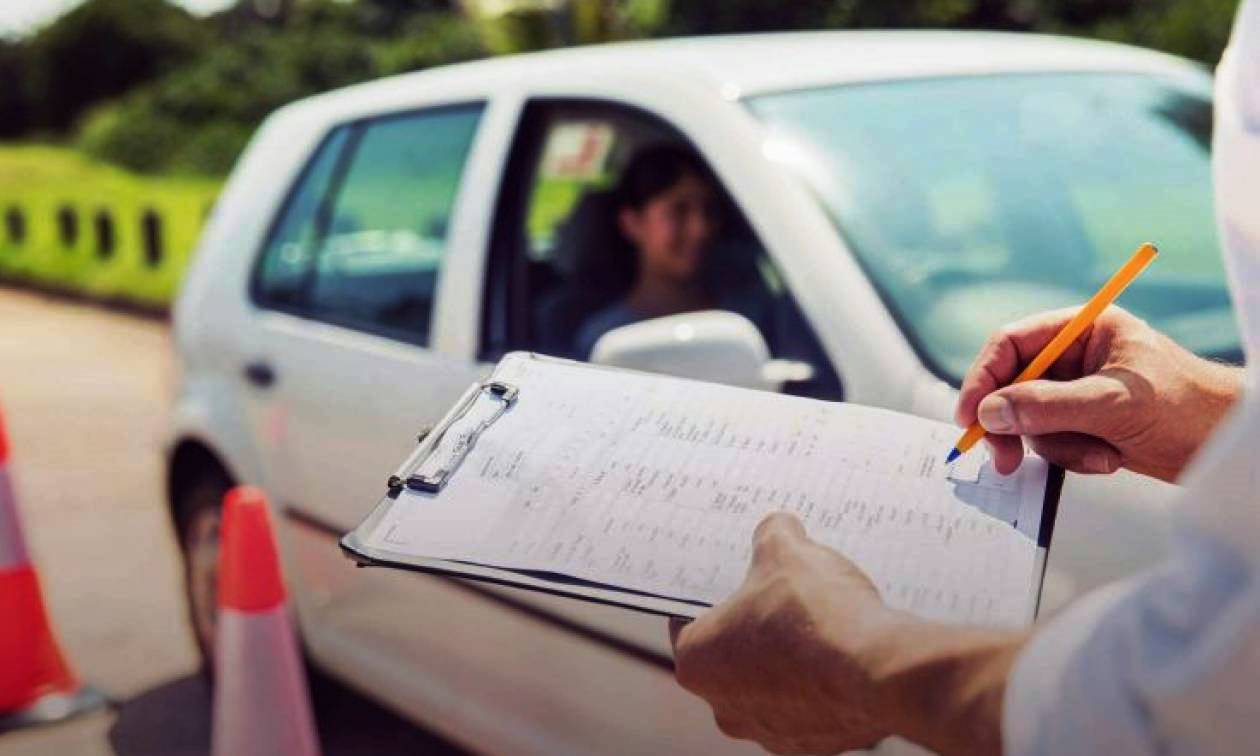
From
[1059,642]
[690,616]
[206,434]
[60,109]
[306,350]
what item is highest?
[1059,642]

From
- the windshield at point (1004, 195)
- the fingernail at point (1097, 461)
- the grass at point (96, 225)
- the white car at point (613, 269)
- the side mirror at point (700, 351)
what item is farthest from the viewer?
the grass at point (96, 225)

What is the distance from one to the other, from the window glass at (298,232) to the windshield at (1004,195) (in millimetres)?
1532

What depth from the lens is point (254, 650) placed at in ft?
10.7

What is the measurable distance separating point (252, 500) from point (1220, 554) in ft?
8.40

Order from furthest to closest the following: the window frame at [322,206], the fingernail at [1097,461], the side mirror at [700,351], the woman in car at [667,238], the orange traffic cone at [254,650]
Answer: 1. the window frame at [322,206]
2. the woman in car at [667,238]
3. the orange traffic cone at [254,650]
4. the side mirror at [700,351]
5. the fingernail at [1097,461]

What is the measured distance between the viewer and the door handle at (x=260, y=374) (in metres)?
3.79

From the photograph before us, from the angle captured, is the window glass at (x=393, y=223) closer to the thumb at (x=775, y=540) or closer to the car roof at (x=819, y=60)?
the car roof at (x=819, y=60)

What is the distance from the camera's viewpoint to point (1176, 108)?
132 inches

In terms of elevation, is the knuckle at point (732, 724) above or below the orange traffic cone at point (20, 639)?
above

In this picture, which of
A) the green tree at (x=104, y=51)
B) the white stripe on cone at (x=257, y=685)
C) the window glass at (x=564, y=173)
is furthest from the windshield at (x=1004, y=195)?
→ the green tree at (x=104, y=51)

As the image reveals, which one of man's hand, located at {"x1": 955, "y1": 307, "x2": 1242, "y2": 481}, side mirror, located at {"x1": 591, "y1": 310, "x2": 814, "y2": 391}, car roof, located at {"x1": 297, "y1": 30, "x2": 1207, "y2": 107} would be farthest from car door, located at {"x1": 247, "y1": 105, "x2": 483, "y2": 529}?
man's hand, located at {"x1": 955, "y1": 307, "x2": 1242, "y2": 481}

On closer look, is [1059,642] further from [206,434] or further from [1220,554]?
[206,434]

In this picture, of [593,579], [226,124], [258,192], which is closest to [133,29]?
[226,124]

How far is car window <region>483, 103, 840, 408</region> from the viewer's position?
331 cm
